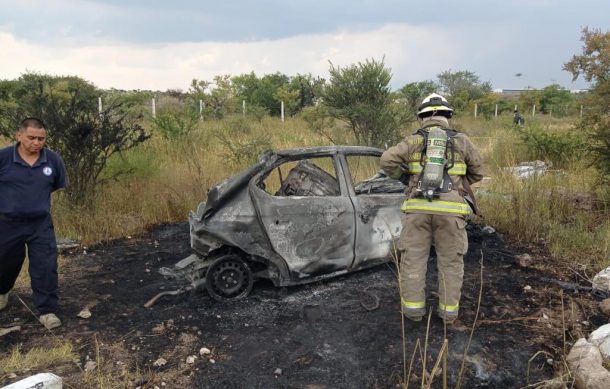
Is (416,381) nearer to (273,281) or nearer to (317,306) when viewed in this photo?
(317,306)

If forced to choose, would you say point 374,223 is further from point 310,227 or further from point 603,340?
point 603,340

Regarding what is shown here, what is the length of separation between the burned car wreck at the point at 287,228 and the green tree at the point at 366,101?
184 inches

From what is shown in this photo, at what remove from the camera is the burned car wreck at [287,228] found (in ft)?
15.3

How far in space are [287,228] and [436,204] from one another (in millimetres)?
1481

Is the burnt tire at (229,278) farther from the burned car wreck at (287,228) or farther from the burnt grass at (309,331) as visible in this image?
the burnt grass at (309,331)

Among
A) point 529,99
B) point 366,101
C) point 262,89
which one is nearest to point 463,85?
point 529,99

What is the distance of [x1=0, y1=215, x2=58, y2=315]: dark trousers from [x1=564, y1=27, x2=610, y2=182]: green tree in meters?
7.51

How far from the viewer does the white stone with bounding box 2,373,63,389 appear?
2865mm

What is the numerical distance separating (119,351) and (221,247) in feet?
4.35

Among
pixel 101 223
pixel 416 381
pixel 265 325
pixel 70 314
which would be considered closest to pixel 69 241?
pixel 101 223

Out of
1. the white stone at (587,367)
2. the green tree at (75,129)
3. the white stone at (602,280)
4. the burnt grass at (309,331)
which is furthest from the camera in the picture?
the green tree at (75,129)

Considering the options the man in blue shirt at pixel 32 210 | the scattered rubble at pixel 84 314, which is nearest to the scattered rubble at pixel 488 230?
the scattered rubble at pixel 84 314

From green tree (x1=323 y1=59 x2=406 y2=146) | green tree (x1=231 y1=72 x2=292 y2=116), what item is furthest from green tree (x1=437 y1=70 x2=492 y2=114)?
green tree (x1=323 y1=59 x2=406 y2=146)

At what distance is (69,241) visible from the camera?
6.64 meters
